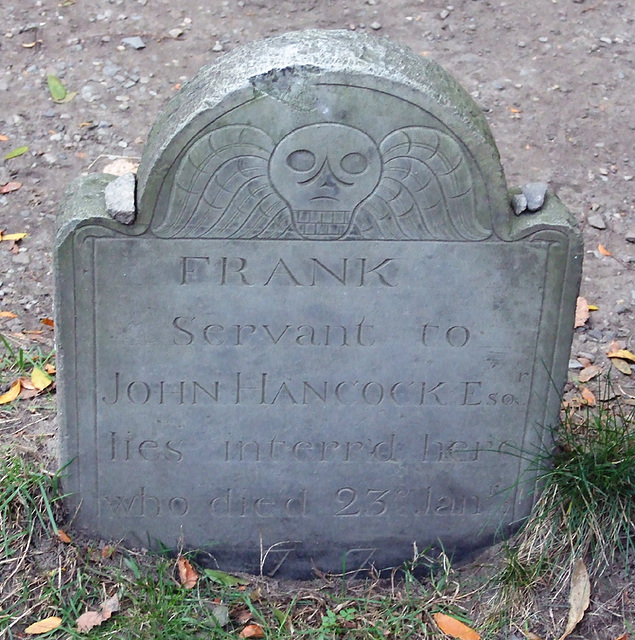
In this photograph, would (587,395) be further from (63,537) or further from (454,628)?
(63,537)

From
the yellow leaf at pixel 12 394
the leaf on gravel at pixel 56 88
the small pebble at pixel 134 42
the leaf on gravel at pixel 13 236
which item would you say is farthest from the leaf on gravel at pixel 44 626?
the small pebble at pixel 134 42

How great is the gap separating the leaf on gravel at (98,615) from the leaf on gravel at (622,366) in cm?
245

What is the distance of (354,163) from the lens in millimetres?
2824

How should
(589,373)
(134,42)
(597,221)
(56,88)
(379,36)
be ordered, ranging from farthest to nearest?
(134,42) → (56,88) → (379,36) → (597,221) → (589,373)

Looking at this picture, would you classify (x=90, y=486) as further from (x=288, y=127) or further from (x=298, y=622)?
(x=288, y=127)

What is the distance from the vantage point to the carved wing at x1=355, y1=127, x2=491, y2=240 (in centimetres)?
280

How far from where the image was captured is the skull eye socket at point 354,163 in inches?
111

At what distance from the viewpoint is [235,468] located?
3.27 m

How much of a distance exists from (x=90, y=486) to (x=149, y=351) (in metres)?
0.55

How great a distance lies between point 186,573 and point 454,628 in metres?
0.90

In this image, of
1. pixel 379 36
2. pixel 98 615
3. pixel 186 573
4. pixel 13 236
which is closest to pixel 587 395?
pixel 186 573

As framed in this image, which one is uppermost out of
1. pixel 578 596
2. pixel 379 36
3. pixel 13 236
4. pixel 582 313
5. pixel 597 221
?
pixel 379 36

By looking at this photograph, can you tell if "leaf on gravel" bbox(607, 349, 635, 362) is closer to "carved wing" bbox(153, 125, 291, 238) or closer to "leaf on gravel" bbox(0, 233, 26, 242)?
"carved wing" bbox(153, 125, 291, 238)

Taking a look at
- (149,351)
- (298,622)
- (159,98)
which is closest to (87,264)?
(149,351)
